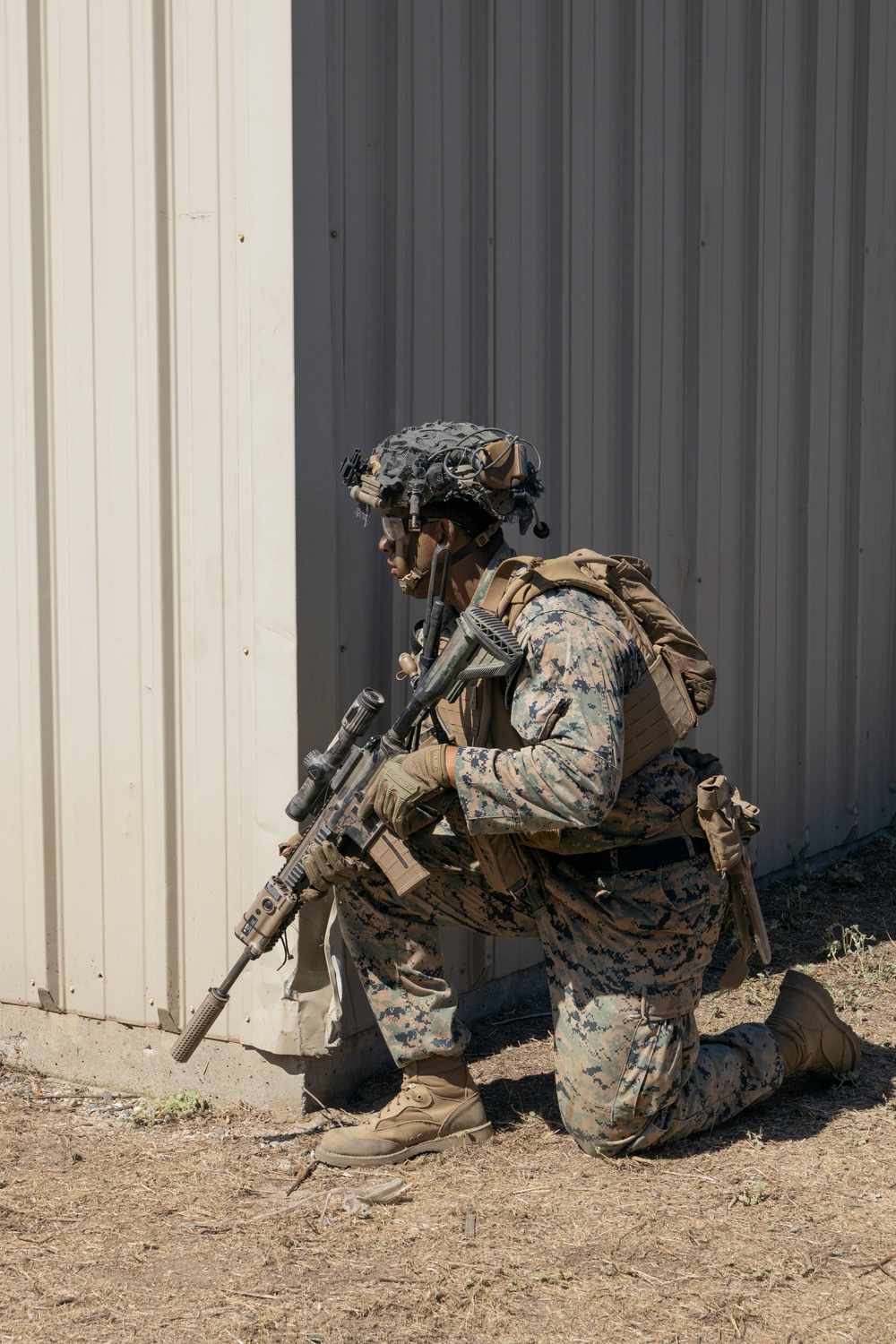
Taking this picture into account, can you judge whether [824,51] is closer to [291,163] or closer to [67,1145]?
[291,163]

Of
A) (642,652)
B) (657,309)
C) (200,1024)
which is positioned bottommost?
(200,1024)

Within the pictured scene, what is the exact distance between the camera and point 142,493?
4.04 meters

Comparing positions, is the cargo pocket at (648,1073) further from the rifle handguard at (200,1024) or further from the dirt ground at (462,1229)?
the rifle handguard at (200,1024)

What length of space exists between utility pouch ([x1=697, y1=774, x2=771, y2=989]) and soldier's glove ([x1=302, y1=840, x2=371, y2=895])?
2.74ft

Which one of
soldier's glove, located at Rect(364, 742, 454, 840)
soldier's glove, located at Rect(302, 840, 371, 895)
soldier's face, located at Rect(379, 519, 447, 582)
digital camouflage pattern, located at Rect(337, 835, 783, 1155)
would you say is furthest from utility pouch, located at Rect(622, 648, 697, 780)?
soldier's glove, located at Rect(302, 840, 371, 895)

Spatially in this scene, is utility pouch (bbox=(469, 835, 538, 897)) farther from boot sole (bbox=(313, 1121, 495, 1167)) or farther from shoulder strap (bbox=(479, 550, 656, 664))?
boot sole (bbox=(313, 1121, 495, 1167))

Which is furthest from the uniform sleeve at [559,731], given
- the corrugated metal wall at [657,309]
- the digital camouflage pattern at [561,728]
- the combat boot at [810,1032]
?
the combat boot at [810,1032]

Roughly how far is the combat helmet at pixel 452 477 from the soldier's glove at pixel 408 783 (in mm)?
455

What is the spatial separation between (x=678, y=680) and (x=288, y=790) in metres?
1.07

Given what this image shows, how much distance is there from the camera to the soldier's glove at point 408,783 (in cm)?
330

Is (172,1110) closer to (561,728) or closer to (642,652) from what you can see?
(561,728)

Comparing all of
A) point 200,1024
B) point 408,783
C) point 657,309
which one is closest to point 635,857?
point 408,783

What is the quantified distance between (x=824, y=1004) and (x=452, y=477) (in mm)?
1793

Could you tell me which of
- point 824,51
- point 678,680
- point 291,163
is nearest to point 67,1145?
point 678,680
